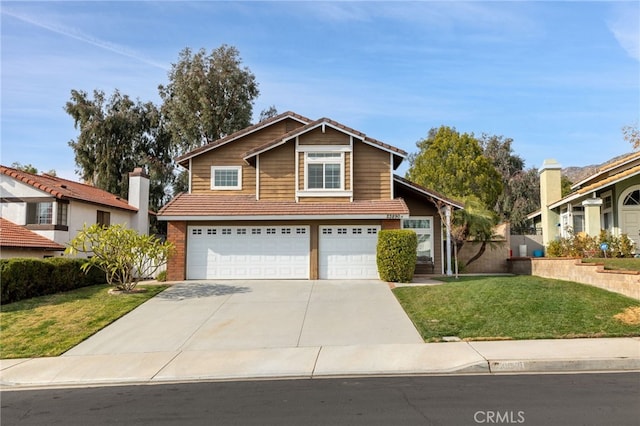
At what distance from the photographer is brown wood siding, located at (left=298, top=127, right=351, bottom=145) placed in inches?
764

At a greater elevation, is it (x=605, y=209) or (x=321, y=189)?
(x=321, y=189)

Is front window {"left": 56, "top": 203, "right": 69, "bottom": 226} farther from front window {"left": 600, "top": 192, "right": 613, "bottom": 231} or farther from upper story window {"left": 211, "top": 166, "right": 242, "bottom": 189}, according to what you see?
front window {"left": 600, "top": 192, "right": 613, "bottom": 231}

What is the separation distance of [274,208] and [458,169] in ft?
54.3

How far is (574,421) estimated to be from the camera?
5617 mm

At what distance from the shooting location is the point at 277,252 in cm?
1858

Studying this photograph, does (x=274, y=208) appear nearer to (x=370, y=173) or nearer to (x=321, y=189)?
(x=321, y=189)

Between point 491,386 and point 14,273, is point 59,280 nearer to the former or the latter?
point 14,273

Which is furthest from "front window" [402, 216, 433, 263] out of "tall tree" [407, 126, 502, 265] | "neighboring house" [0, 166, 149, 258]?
"neighboring house" [0, 166, 149, 258]

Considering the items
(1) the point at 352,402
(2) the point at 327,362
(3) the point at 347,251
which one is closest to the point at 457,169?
(3) the point at 347,251

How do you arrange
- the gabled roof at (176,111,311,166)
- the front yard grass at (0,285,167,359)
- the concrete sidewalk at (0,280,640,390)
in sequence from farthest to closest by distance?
the gabled roof at (176,111,311,166), the front yard grass at (0,285,167,359), the concrete sidewalk at (0,280,640,390)

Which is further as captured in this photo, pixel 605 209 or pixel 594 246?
pixel 605 209

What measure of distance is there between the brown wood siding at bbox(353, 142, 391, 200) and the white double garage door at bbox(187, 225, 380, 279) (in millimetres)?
1608

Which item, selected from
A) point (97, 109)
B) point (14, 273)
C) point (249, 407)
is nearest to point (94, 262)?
point (14, 273)

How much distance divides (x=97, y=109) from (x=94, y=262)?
27266mm
